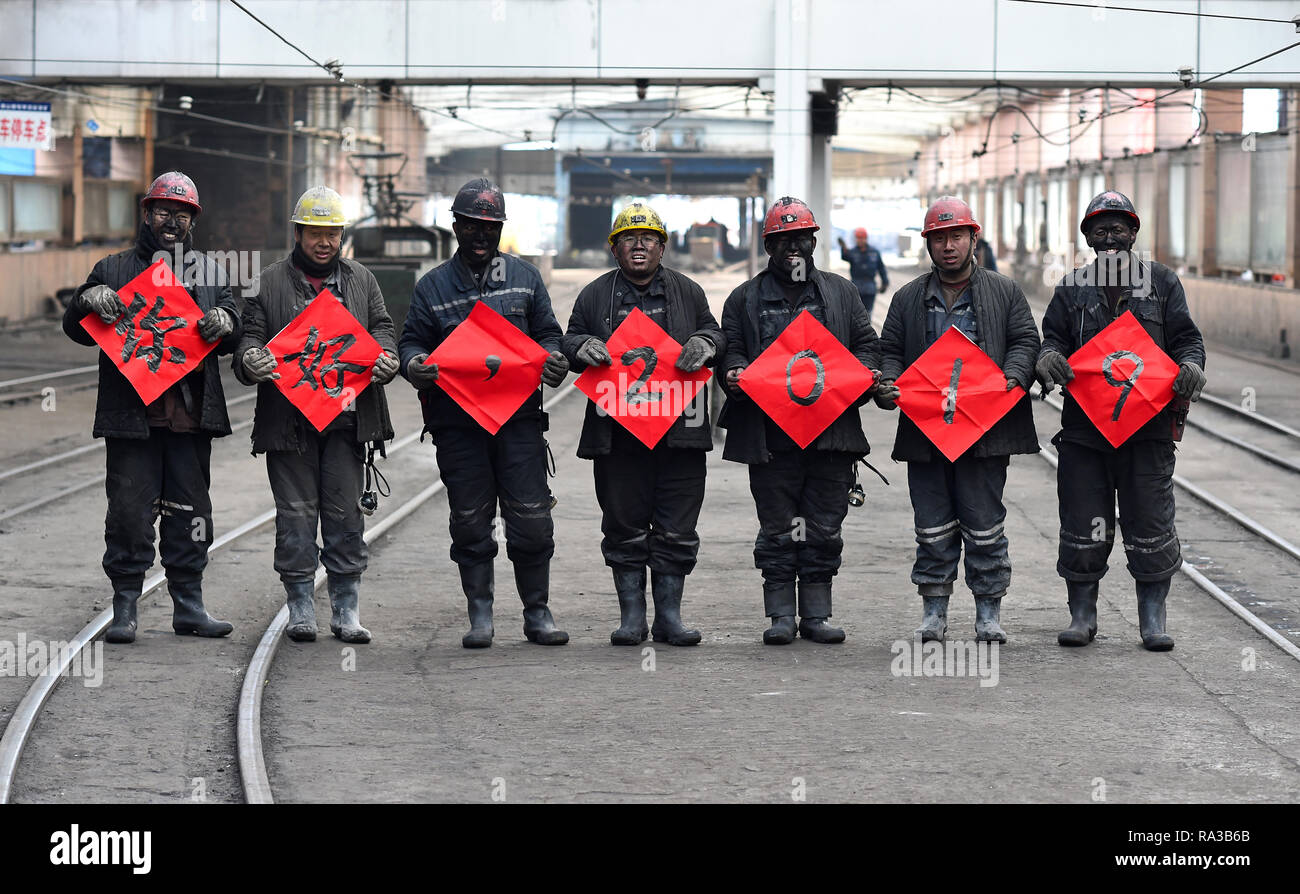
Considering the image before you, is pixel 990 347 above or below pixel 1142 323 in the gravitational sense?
below

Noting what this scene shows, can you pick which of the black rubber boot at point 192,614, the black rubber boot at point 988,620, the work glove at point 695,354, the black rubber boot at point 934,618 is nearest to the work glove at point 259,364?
the black rubber boot at point 192,614

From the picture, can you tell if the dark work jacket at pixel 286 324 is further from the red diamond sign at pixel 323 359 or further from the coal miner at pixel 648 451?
the coal miner at pixel 648 451

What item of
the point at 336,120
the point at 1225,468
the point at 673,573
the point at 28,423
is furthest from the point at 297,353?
the point at 336,120

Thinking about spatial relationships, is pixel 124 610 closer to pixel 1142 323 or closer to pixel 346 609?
pixel 346 609

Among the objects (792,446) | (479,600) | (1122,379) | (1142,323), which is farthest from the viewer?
(479,600)

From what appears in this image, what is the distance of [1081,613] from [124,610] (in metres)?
4.27

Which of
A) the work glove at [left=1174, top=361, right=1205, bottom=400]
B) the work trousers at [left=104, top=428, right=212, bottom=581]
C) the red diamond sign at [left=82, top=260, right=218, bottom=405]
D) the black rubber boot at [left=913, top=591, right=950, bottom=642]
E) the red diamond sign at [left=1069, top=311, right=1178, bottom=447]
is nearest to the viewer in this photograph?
the work glove at [left=1174, top=361, right=1205, bottom=400]

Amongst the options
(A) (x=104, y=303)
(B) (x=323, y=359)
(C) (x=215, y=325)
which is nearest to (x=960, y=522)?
(B) (x=323, y=359)

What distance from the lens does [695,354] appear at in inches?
306

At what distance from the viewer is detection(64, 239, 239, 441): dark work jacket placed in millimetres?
7832

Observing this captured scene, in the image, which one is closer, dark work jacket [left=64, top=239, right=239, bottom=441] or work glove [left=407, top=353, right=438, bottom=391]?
work glove [left=407, top=353, right=438, bottom=391]

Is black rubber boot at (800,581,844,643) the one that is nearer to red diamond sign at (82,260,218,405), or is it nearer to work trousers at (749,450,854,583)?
work trousers at (749,450,854,583)

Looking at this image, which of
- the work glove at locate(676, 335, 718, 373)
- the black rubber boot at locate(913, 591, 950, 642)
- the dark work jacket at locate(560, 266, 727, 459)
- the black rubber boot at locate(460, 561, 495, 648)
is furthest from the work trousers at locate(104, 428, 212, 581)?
the black rubber boot at locate(913, 591, 950, 642)
